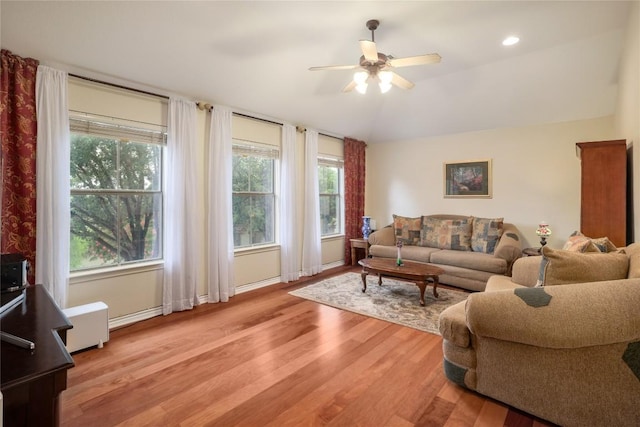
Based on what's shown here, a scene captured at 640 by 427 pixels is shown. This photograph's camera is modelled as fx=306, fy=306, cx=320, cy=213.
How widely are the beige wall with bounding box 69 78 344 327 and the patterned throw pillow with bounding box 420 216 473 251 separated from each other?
2657mm

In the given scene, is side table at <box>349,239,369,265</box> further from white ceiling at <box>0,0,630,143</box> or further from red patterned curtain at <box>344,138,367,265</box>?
white ceiling at <box>0,0,630,143</box>

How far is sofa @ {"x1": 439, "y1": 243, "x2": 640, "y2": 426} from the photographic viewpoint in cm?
149

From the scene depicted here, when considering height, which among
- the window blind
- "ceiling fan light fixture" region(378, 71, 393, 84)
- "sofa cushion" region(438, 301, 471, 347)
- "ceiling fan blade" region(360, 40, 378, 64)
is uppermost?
"ceiling fan blade" region(360, 40, 378, 64)

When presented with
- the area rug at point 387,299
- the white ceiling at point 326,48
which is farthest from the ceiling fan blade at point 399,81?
the area rug at point 387,299

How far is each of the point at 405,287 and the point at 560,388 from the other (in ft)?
8.45

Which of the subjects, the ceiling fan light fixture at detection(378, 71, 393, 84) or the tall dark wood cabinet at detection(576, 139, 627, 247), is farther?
the tall dark wood cabinet at detection(576, 139, 627, 247)

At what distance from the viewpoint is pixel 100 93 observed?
2949 mm

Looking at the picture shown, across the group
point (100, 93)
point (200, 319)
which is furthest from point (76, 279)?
point (100, 93)

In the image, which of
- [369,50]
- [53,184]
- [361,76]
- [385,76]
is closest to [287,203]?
[361,76]

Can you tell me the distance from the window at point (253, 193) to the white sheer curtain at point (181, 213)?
73 centimetres

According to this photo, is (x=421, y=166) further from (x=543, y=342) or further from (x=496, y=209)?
(x=543, y=342)

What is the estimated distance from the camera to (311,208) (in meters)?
4.96

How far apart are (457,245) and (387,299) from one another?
1.73 meters

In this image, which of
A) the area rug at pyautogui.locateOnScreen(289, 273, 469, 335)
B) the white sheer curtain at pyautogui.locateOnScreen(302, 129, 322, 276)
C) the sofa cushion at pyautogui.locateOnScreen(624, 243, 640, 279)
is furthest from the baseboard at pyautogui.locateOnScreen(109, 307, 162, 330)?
the sofa cushion at pyautogui.locateOnScreen(624, 243, 640, 279)
